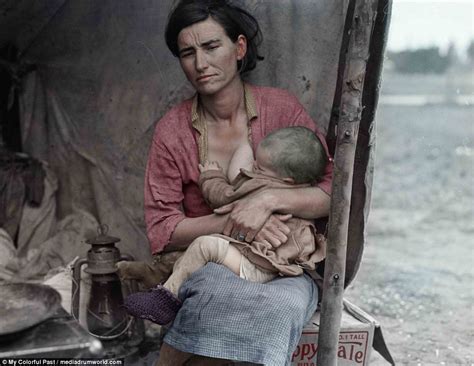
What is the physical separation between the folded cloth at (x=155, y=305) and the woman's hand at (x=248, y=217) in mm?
368

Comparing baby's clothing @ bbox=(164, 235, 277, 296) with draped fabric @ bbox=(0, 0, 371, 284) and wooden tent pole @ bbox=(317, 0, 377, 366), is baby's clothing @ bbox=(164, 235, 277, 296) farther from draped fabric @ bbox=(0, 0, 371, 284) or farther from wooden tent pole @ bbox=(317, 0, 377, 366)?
draped fabric @ bbox=(0, 0, 371, 284)

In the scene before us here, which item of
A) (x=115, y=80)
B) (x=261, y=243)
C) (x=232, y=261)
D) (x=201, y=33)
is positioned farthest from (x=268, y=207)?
(x=115, y=80)

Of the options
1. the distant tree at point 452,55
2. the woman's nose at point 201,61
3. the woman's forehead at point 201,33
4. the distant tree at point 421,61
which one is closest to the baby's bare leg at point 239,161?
the woman's nose at point 201,61

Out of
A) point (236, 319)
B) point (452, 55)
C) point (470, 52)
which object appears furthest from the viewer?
point (452, 55)

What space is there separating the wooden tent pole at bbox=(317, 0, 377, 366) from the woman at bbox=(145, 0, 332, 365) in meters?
0.12

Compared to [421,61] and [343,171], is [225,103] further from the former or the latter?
[421,61]

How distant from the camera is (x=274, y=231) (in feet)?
8.90

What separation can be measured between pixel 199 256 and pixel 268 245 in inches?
10.8

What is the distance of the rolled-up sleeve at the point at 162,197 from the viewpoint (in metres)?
2.92

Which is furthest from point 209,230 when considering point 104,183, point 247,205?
point 104,183

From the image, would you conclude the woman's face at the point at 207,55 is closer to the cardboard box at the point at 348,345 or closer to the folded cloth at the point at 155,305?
the folded cloth at the point at 155,305

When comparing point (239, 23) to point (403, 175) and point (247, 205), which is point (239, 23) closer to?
point (247, 205)

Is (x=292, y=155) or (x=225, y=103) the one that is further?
(x=225, y=103)

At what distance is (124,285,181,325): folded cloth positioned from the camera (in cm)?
255
